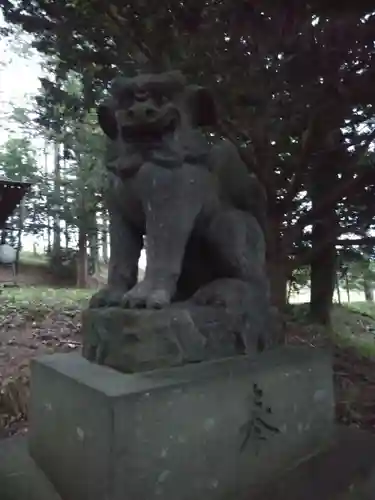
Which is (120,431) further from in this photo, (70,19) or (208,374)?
(70,19)

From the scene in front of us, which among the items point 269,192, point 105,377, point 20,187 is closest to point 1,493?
→ point 105,377

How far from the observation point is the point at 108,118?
1.46 metres

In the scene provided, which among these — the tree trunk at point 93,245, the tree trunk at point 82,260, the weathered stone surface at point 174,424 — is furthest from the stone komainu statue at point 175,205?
the tree trunk at point 82,260

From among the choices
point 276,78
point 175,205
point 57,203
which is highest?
point 57,203

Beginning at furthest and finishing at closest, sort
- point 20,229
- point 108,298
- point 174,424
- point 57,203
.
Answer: point 20,229 → point 57,203 → point 108,298 → point 174,424

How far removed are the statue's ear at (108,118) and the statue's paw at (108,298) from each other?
0.48 m

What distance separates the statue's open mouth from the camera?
134 cm

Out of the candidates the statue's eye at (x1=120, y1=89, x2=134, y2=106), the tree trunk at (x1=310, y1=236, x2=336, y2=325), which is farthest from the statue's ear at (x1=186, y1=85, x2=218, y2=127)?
the tree trunk at (x1=310, y1=236, x2=336, y2=325)

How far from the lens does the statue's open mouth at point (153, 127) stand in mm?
1342

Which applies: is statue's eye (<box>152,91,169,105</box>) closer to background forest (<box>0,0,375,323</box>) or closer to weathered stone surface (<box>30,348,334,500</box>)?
weathered stone surface (<box>30,348,334,500</box>)

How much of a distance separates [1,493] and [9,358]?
1876 mm

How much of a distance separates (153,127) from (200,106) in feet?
0.72

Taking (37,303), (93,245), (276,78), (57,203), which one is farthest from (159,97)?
(93,245)

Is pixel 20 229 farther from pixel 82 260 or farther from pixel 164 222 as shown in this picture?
pixel 164 222
